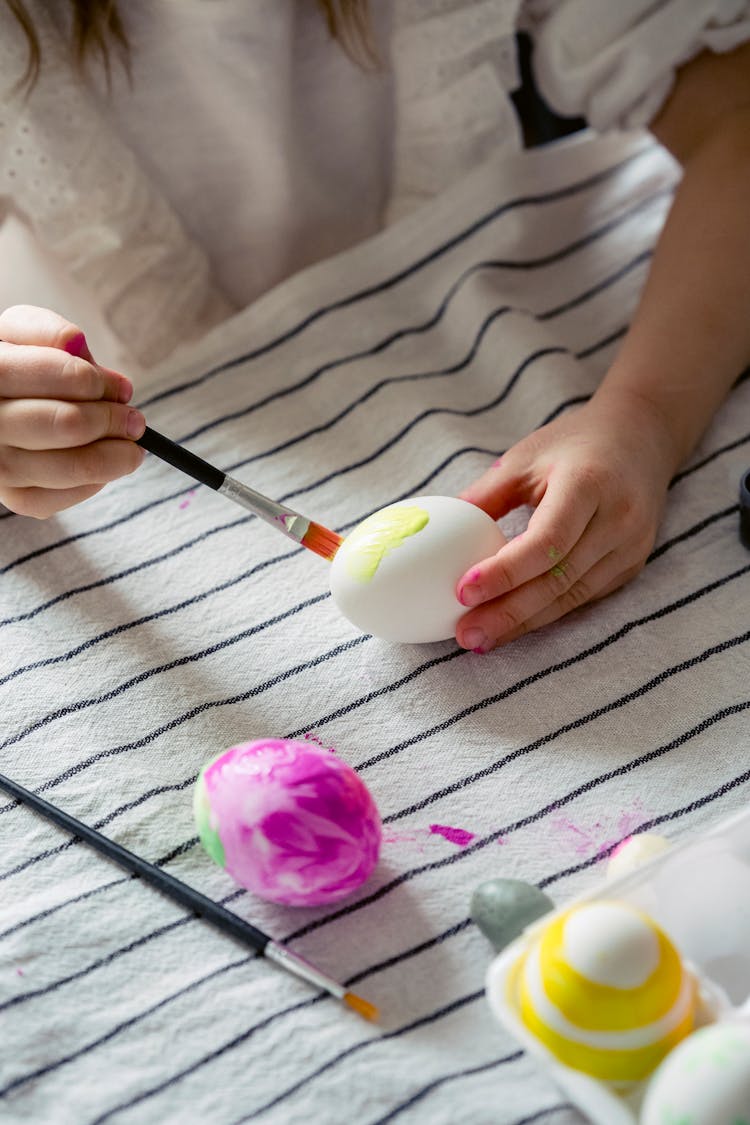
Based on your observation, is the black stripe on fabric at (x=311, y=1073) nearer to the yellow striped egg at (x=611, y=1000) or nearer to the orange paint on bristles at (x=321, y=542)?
the yellow striped egg at (x=611, y=1000)

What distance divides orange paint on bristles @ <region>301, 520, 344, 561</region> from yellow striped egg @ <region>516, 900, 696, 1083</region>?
0.29 meters

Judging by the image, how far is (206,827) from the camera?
0.50 m

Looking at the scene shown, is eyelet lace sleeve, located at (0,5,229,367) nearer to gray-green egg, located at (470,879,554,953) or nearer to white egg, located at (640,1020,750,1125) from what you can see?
gray-green egg, located at (470,879,554,953)

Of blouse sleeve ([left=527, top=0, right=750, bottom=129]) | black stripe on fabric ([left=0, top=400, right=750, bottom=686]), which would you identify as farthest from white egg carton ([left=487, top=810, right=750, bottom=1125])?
blouse sleeve ([left=527, top=0, right=750, bottom=129])

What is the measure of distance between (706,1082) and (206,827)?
0.24 m

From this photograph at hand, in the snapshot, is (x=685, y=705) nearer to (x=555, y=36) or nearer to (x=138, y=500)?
(x=138, y=500)

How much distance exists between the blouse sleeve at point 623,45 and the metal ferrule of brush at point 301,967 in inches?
26.6

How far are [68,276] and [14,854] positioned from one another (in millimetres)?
557

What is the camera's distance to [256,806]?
48 centimetres

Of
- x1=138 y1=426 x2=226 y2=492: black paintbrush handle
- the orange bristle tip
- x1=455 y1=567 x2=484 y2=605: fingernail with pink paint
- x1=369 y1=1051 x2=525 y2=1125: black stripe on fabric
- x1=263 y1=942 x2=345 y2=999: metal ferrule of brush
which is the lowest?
x1=369 y1=1051 x2=525 y2=1125: black stripe on fabric

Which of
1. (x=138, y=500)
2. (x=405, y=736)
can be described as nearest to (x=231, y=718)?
(x=405, y=736)

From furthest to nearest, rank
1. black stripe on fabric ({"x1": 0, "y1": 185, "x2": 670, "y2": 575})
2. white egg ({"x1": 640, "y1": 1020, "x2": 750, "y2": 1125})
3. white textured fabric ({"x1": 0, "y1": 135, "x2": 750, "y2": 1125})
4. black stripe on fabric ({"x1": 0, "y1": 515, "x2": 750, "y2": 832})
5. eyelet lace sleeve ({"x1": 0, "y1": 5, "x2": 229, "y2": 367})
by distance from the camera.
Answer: eyelet lace sleeve ({"x1": 0, "y1": 5, "x2": 229, "y2": 367}) < black stripe on fabric ({"x1": 0, "y1": 185, "x2": 670, "y2": 575}) < black stripe on fabric ({"x1": 0, "y1": 515, "x2": 750, "y2": 832}) < white textured fabric ({"x1": 0, "y1": 135, "x2": 750, "y2": 1125}) < white egg ({"x1": 640, "y1": 1020, "x2": 750, "y2": 1125})

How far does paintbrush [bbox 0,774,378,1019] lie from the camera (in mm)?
467

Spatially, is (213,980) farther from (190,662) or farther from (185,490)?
(185,490)
